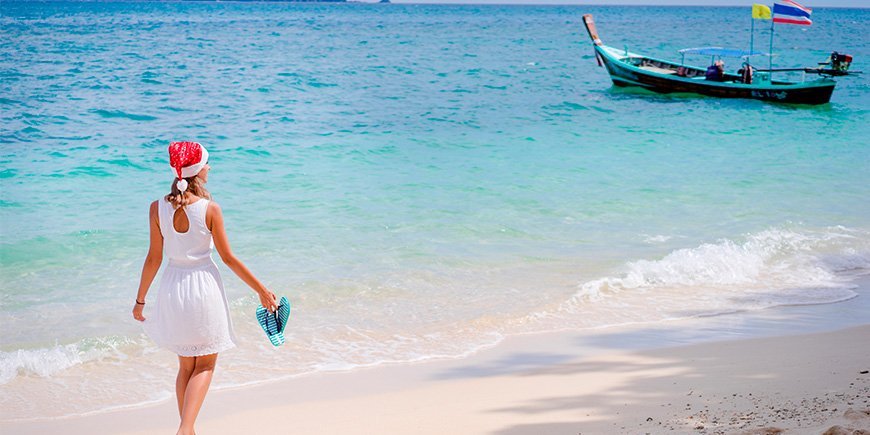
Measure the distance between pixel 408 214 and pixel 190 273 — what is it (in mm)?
7090

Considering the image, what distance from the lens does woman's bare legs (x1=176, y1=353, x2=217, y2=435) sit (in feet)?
12.6

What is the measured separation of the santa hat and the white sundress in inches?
4.8

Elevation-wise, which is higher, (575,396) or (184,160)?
(184,160)

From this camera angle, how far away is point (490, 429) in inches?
175

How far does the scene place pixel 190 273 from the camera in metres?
3.78

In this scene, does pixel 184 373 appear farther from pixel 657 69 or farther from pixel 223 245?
pixel 657 69

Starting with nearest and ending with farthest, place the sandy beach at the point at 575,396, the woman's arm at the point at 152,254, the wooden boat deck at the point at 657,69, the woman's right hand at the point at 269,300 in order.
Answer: the woman's arm at the point at 152,254
the woman's right hand at the point at 269,300
the sandy beach at the point at 575,396
the wooden boat deck at the point at 657,69

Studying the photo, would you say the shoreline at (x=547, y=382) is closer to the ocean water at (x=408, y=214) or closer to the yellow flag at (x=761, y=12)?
the ocean water at (x=408, y=214)

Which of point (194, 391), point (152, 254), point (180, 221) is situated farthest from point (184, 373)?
point (180, 221)

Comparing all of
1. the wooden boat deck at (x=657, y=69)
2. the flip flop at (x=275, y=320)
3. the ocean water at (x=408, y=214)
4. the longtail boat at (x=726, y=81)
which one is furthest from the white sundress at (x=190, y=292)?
the wooden boat deck at (x=657, y=69)

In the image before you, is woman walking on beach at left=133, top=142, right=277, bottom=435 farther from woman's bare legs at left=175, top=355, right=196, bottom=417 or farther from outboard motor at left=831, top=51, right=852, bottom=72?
outboard motor at left=831, top=51, right=852, bottom=72

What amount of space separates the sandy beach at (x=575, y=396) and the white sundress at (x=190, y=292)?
1014 mm

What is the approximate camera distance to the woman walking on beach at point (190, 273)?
371cm

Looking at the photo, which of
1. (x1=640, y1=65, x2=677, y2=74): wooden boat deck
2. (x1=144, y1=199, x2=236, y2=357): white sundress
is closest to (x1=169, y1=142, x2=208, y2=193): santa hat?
(x1=144, y1=199, x2=236, y2=357): white sundress
